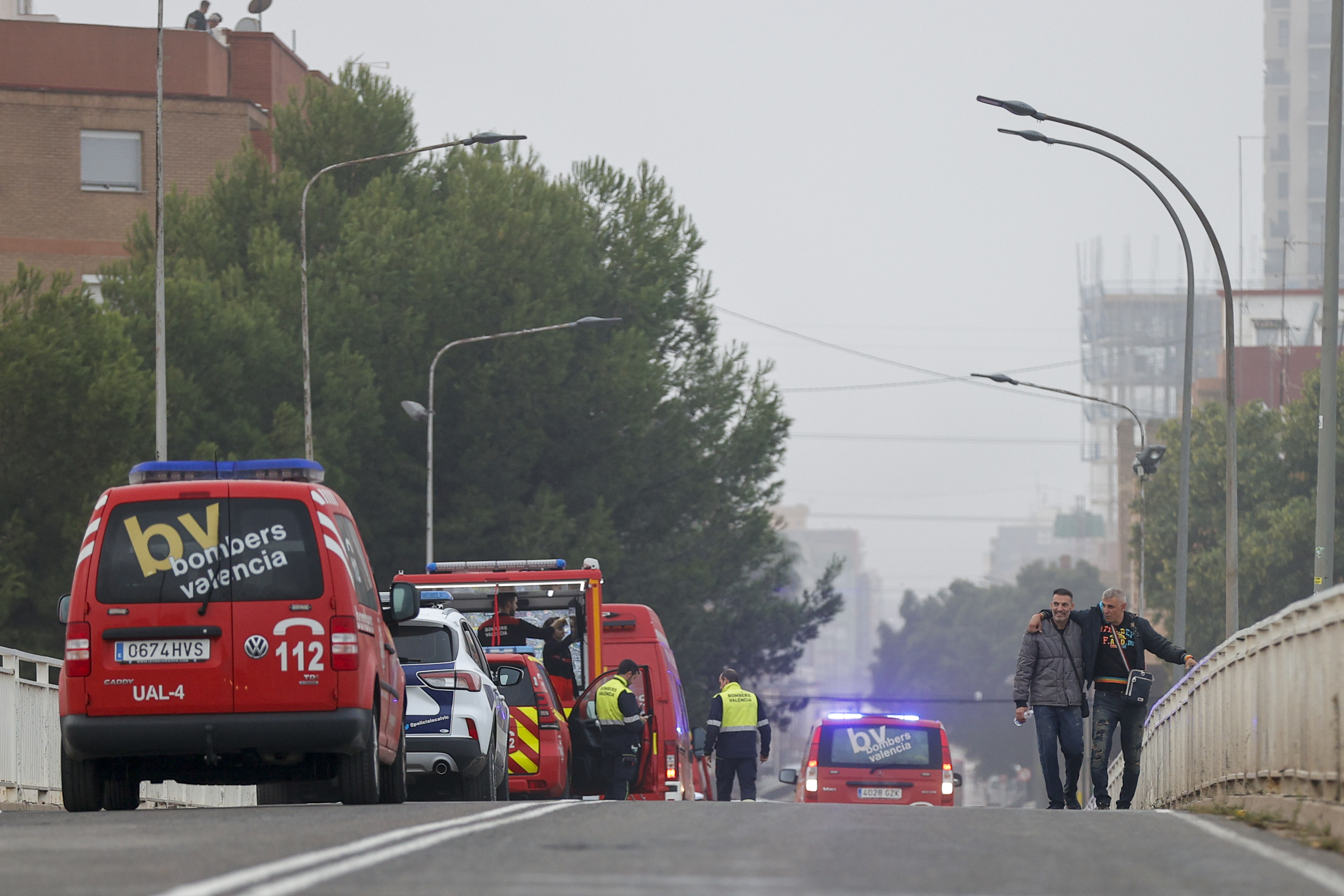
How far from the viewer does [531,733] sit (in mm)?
19422

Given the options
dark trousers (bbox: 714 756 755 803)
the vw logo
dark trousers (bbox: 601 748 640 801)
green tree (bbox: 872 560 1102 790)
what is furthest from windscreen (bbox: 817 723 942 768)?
green tree (bbox: 872 560 1102 790)

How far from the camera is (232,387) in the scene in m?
40.0

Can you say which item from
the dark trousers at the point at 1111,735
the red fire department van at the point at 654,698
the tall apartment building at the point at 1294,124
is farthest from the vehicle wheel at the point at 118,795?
the tall apartment building at the point at 1294,124

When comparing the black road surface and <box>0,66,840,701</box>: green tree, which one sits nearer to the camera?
the black road surface

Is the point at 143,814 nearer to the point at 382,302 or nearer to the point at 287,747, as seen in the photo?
the point at 287,747

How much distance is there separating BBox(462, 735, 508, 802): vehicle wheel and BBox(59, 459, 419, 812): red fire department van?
360 centimetres

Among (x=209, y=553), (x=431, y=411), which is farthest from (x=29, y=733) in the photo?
(x=431, y=411)

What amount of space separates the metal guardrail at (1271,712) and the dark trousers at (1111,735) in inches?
18.2

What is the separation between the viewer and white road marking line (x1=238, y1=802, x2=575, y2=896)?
705 cm

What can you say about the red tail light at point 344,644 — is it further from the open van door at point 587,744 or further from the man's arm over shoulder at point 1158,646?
the open van door at point 587,744

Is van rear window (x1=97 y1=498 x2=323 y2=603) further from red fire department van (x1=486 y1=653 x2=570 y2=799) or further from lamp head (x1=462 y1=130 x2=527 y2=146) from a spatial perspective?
lamp head (x1=462 y1=130 x2=527 y2=146)

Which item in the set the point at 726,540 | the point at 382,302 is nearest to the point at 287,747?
the point at 382,302

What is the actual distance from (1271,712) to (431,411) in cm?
3061

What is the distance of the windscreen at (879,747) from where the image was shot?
2044 cm
